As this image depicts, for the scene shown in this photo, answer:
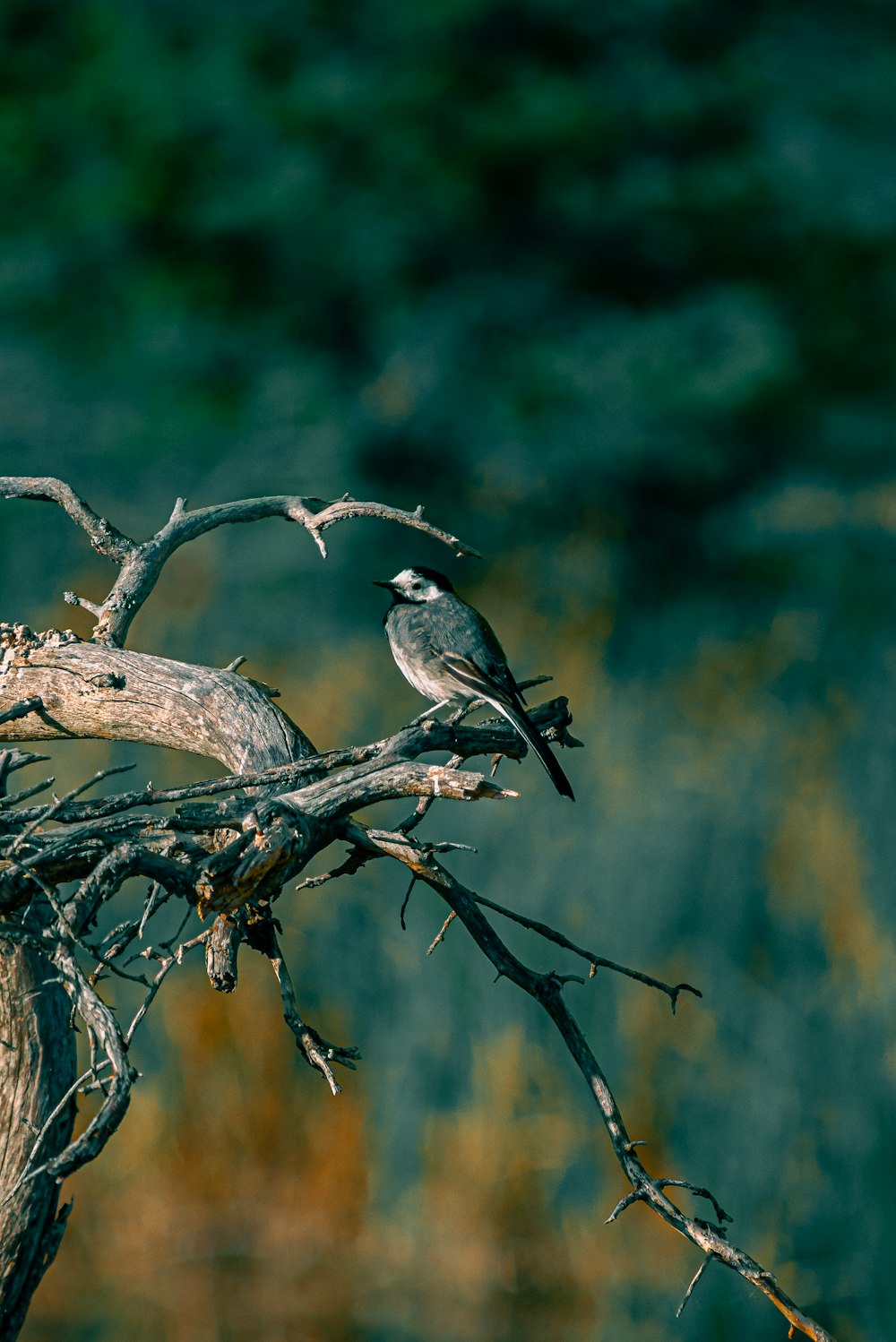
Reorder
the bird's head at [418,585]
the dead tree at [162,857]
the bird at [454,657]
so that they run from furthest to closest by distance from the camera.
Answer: the bird's head at [418,585]
the bird at [454,657]
the dead tree at [162,857]

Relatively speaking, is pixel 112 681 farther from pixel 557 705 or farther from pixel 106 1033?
pixel 106 1033

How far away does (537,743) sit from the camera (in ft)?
11.3

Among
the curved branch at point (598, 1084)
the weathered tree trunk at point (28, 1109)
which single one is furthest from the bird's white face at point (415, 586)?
the weathered tree trunk at point (28, 1109)

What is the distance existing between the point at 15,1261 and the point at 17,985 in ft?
2.37

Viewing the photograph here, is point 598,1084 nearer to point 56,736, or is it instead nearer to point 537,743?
point 537,743

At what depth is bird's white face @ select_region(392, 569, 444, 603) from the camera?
4238mm

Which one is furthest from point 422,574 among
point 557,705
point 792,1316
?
point 792,1316

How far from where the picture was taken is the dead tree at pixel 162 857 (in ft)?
8.68

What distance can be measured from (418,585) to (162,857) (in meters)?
1.89

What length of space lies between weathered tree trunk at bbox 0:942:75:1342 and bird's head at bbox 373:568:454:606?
1.79 m

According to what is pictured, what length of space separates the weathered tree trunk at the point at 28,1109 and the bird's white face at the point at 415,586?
5.93 ft

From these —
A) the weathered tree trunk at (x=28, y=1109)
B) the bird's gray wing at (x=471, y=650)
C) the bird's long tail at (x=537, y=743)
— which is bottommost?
the weathered tree trunk at (x=28, y=1109)

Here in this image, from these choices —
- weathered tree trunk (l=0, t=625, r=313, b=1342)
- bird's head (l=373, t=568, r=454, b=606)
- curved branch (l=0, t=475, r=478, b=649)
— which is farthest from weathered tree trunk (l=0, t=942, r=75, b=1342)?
bird's head (l=373, t=568, r=454, b=606)

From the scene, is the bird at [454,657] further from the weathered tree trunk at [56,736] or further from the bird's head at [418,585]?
the weathered tree trunk at [56,736]
